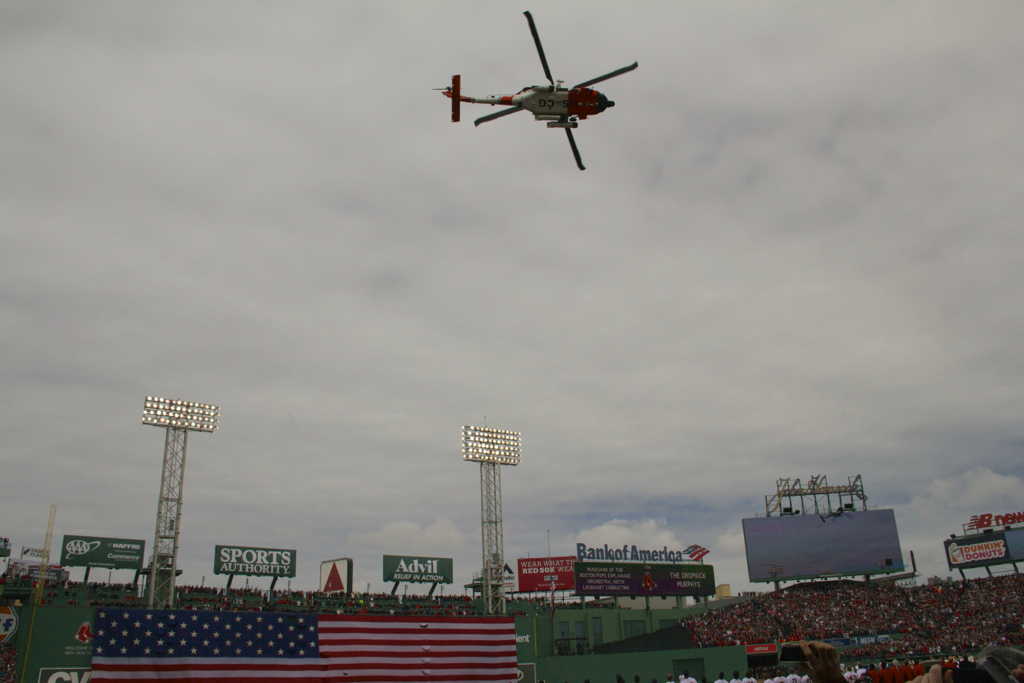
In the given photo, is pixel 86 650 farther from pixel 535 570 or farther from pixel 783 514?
pixel 783 514

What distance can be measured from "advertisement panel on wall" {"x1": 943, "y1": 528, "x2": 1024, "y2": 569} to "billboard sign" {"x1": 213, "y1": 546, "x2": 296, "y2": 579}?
68.5 meters

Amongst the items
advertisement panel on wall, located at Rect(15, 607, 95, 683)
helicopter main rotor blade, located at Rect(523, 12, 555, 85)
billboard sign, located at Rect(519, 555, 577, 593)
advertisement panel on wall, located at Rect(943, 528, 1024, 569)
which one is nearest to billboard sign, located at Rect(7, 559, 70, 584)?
advertisement panel on wall, located at Rect(15, 607, 95, 683)

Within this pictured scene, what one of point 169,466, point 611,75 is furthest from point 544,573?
point 611,75

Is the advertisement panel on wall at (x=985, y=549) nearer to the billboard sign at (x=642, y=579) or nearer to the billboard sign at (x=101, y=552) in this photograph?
the billboard sign at (x=642, y=579)

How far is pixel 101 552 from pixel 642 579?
165 ft

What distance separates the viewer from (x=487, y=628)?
22609mm

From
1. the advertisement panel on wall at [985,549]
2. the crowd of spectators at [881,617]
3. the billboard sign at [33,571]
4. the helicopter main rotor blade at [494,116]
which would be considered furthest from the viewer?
the advertisement panel on wall at [985,549]

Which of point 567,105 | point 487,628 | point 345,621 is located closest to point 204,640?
point 345,621

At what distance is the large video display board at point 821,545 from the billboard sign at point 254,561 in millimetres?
49155

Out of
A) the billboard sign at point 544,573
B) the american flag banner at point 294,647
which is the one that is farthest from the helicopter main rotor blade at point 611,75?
the billboard sign at point 544,573

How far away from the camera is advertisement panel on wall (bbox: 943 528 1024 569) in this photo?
6881 cm

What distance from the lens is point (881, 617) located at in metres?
65.4

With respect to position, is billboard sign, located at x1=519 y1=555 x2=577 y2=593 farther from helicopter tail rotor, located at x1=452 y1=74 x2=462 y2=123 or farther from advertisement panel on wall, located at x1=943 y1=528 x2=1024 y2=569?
helicopter tail rotor, located at x1=452 y1=74 x2=462 y2=123

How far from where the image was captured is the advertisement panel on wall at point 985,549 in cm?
6881
